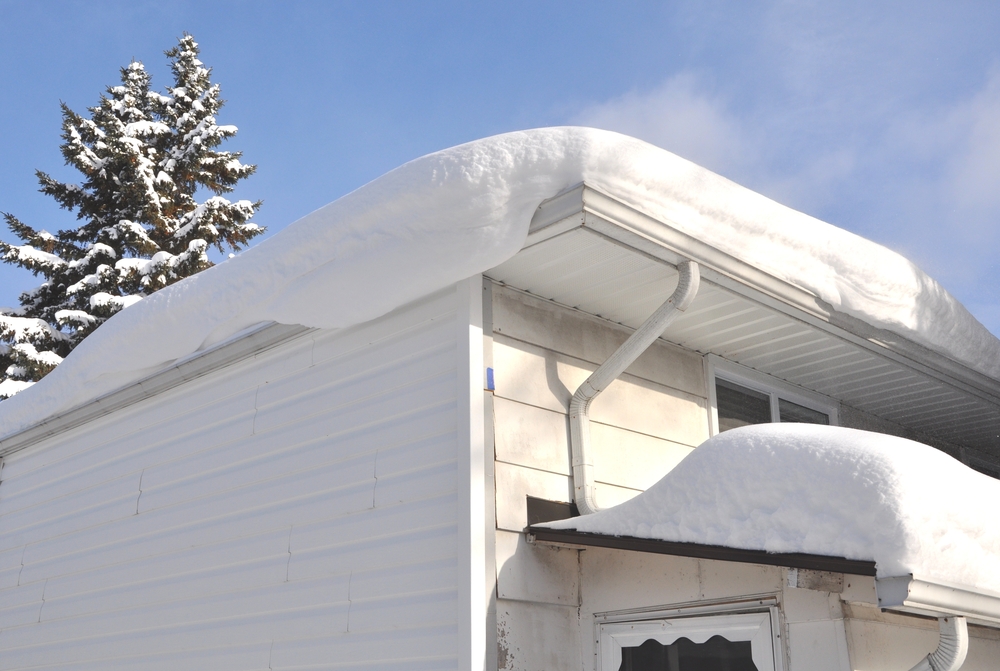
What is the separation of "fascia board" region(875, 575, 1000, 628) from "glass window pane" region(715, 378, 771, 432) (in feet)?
7.71

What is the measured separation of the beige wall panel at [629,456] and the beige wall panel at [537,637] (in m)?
0.71

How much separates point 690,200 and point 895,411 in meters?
3.15

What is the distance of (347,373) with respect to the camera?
4.70 metres

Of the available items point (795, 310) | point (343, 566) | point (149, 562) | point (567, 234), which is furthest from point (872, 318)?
point (149, 562)

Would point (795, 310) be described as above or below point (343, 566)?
above

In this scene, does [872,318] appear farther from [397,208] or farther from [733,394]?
[397,208]

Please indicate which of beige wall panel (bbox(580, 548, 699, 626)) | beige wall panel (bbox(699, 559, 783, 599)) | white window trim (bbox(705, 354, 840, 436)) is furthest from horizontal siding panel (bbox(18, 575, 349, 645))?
white window trim (bbox(705, 354, 840, 436))

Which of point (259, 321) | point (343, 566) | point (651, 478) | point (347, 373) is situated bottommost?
point (343, 566)

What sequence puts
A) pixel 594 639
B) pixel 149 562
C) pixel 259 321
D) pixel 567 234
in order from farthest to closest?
pixel 149 562, pixel 259 321, pixel 594 639, pixel 567 234

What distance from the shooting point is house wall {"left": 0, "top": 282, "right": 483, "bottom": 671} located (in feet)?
13.4

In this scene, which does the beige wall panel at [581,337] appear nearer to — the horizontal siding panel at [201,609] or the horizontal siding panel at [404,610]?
the horizontal siding panel at [404,610]

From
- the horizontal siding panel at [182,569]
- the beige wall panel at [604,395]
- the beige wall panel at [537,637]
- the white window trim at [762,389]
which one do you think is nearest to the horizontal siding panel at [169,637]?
the horizontal siding panel at [182,569]

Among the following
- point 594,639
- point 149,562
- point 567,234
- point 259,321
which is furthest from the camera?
point 149,562

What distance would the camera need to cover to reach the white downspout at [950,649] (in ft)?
9.92
